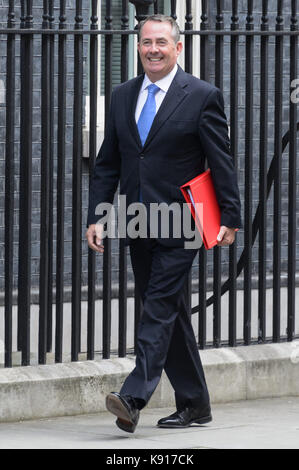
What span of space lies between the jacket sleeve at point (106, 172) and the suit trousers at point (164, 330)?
28cm

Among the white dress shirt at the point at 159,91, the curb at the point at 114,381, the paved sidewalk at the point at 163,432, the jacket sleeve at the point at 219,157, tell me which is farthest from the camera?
the curb at the point at 114,381

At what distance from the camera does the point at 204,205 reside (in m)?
6.67

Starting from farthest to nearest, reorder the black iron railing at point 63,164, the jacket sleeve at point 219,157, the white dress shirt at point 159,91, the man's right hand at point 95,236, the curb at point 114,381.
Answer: the black iron railing at point 63,164 < the curb at point 114,381 < the man's right hand at point 95,236 < the white dress shirt at point 159,91 < the jacket sleeve at point 219,157

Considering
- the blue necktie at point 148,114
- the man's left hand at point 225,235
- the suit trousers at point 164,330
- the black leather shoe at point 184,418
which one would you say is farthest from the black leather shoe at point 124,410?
the blue necktie at point 148,114

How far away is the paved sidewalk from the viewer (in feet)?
20.8

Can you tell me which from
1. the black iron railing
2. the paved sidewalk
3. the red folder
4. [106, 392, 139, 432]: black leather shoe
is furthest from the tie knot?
the paved sidewalk

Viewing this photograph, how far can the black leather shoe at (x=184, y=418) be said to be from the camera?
690cm

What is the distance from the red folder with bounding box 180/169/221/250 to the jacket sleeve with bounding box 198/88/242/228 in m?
0.04

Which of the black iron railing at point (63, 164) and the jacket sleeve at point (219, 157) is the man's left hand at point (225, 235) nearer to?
the jacket sleeve at point (219, 157)

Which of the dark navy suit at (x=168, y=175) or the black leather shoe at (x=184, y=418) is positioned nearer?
the dark navy suit at (x=168, y=175)

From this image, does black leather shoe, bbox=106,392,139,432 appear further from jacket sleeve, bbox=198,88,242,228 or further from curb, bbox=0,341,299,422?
jacket sleeve, bbox=198,88,242,228

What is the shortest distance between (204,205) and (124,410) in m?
1.04

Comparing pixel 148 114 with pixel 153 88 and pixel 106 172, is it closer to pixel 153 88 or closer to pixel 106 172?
pixel 153 88
